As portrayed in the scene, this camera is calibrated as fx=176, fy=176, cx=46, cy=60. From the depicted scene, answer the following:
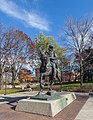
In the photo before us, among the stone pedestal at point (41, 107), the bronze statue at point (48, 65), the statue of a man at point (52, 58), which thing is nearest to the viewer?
the stone pedestal at point (41, 107)

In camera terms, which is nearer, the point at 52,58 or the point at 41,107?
the point at 41,107

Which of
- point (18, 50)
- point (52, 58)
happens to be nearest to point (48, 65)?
point (52, 58)

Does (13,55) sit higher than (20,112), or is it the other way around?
(13,55)

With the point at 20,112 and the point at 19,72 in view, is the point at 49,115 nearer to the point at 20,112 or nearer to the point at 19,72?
the point at 20,112

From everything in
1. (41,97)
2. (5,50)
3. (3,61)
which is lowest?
(41,97)

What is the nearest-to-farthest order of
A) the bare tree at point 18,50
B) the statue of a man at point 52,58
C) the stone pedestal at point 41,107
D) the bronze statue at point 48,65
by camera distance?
the stone pedestal at point 41,107, the bronze statue at point 48,65, the statue of a man at point 52,58, the bare tree at point 18,50

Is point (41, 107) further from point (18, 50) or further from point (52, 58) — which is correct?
point (18, 50)

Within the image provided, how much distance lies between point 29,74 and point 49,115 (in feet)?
92.1

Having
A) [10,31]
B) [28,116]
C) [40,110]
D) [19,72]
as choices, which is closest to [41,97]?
[40,110]

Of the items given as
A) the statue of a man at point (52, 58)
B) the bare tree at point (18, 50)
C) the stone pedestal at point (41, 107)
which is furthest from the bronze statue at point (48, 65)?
the bare tree at point (18, 50)

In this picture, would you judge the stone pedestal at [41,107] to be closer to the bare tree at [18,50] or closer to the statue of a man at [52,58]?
the statue of a man at [52,58]

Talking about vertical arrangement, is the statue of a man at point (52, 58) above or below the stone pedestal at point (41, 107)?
above

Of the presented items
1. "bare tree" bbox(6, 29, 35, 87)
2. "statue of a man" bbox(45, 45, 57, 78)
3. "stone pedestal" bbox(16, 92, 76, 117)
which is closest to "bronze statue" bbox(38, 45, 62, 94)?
"statue of a man" bbox(45, 45, 57, 78)

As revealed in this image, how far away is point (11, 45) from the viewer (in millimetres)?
29391
